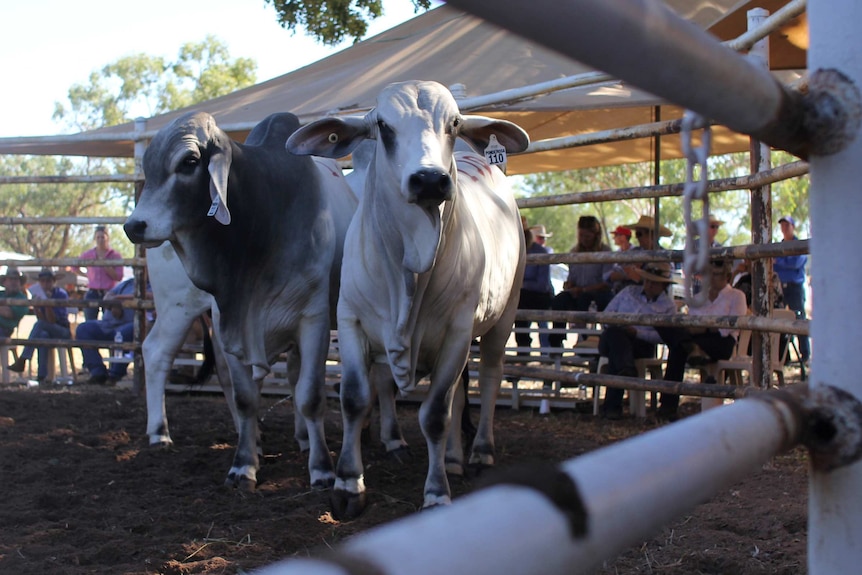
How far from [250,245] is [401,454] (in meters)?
1.54

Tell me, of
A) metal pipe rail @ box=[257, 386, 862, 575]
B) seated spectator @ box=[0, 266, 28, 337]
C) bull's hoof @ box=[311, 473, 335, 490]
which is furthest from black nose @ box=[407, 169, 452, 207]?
seated spectator @ box=[0, 266, 28, 337]

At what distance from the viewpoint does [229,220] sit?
433cm

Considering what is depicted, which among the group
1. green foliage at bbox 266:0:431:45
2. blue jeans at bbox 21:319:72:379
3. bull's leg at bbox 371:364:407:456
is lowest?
bull's leg at bbox 371:364:407:456

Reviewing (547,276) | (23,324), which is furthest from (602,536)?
(23,324)

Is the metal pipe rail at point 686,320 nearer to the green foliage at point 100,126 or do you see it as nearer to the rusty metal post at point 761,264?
the rusty metal post at point 761,264

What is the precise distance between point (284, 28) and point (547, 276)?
23.1 feet

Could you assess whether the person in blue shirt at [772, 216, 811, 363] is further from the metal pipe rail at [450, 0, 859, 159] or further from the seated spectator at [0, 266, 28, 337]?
the metal pipe rail at [450, 0, 859, 159]

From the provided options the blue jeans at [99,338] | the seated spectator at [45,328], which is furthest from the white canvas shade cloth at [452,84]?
the blue jeans at [99,338]

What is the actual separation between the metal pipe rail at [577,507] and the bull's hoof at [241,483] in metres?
3.74

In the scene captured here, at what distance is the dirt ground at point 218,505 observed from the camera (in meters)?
3.19

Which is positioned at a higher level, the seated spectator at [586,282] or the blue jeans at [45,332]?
the seated spectator at [586,282]

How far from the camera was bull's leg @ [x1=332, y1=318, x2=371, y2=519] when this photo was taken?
3.97m

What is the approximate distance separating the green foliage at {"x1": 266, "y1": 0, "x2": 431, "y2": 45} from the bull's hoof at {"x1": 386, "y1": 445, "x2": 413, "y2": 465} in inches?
363

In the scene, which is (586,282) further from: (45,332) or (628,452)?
(628,452)
